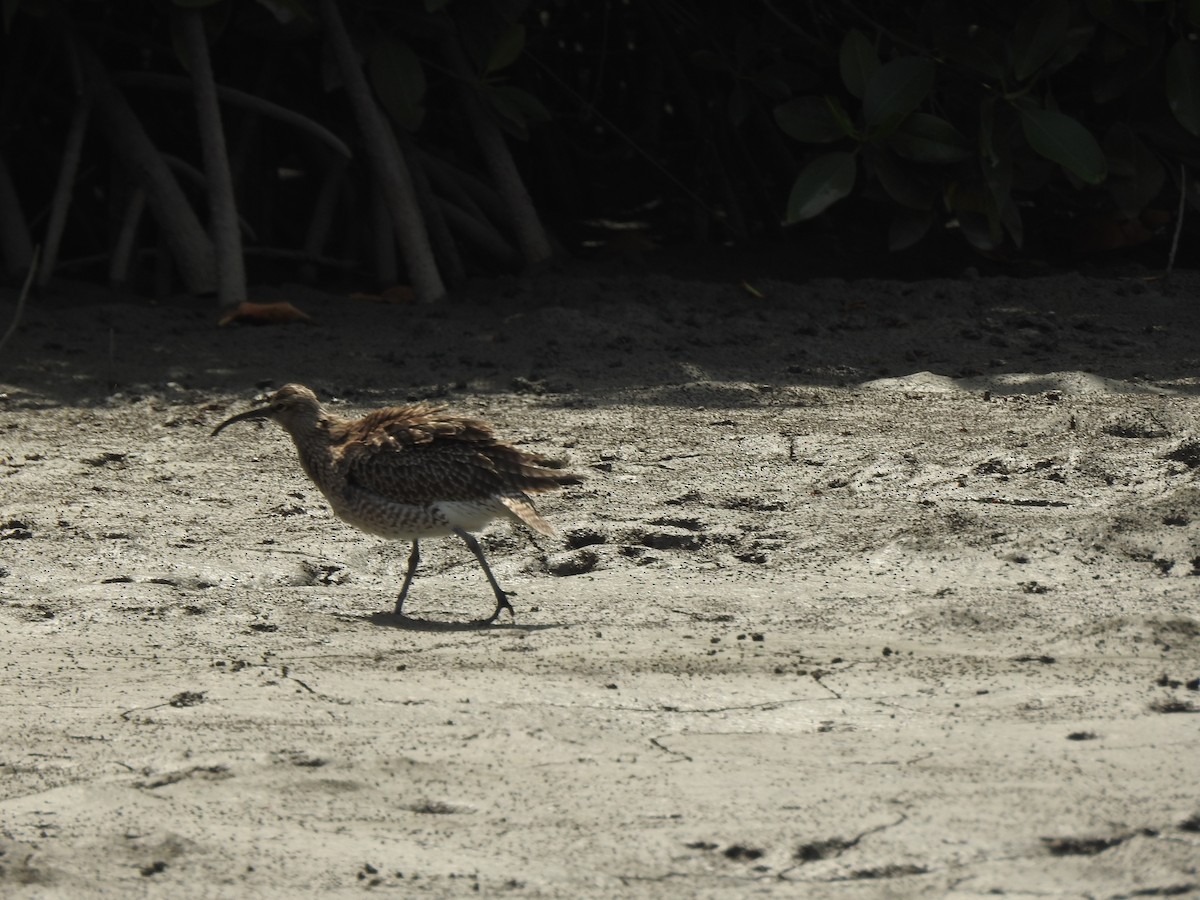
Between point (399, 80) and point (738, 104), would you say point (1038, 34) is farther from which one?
point (399, 80)

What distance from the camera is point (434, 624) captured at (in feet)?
16.4

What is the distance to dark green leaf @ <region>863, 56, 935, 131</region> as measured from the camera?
7.78 meters

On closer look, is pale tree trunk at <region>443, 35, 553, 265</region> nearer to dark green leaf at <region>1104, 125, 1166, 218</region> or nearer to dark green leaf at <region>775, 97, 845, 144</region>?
dark green leaf at <region>775, 97, 845, 144</region>

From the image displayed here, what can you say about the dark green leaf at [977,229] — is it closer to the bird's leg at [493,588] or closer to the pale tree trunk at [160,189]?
the pale tree trunk at [160,189]

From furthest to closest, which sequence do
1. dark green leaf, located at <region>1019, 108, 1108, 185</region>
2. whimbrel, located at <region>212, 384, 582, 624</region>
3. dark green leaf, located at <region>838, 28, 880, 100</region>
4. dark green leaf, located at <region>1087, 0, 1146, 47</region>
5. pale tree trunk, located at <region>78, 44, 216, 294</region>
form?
1. pale tree trunk, located at <region>78, 44, 216, 294</region>
2. dark green leaf, located at <region>1087, 0, 1146, 47</region>
3. dark green leaf, located at <region>838, 28, 880, 100</region>
4. dark green leaf, located at <region>1019, 108, 1108, 185</region>
5. whimbrel, located at <region>212, 384, 582, 624</region>

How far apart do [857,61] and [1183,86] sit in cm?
162

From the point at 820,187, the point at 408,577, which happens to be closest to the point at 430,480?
the point at 408,577

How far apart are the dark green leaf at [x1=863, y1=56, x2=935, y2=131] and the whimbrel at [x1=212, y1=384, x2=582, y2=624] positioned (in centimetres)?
326

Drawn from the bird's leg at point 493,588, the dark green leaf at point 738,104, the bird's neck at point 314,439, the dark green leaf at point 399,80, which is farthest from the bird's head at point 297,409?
the dark green leaf at point 738,104

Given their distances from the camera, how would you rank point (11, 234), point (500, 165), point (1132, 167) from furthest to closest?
1. point (500, 165)
2. point (11, 234)
3. point (1132, 167)

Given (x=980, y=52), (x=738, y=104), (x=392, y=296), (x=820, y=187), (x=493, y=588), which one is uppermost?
(x=980, y=52)

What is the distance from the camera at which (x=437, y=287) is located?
29.2 feet

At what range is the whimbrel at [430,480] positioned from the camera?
207 inches

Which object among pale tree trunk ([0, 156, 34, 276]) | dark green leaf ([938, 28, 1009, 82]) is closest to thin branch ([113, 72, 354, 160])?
pale tree trunk ([0, 156, 34, 276])
